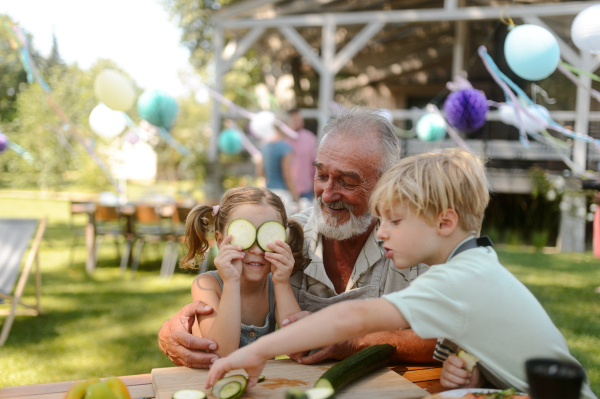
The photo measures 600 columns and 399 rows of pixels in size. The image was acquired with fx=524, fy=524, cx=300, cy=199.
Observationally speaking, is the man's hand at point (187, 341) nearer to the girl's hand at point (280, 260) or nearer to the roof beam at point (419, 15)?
the girl's hand at point (280, 260)

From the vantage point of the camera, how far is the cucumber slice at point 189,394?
58.0 inches

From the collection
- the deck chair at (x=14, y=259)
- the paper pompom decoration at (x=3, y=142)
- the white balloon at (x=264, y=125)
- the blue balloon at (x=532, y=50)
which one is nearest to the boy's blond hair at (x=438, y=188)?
the blue balloon at (x=532, y=50)

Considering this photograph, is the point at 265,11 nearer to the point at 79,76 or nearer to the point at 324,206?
the point at 79,76

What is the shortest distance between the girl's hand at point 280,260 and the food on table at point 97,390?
2.40 feet

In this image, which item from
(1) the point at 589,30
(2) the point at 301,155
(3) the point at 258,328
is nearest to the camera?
(3) the point at 258,328

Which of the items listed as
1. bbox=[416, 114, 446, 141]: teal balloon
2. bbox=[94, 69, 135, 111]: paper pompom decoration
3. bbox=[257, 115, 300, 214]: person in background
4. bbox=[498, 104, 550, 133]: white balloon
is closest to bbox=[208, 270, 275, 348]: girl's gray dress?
bbox=[257, 115, 300, 214]: person in background

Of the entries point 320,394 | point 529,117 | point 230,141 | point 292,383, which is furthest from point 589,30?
point 230,141

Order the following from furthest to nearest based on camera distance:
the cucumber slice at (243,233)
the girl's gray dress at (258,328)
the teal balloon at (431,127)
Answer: the teal balloon at (431,127), the girl's gray dress at (258,328), the cucumber slice at (243,233)

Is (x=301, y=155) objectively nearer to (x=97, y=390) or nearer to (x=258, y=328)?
(x=258, y=328)

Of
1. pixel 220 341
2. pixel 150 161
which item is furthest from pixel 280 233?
pixel 150 161

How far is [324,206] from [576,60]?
842cm

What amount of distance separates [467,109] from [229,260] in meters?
5.66

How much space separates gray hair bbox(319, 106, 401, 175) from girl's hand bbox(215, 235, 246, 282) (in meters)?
0.82

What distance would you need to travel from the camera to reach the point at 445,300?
1405mm
